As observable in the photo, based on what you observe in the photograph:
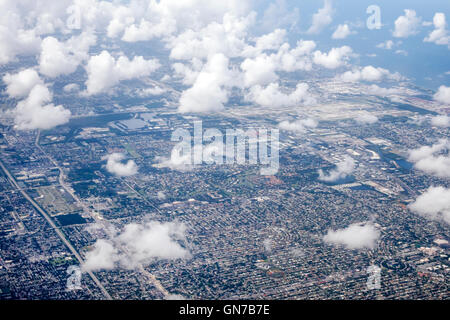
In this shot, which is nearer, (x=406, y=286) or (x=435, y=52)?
(x=406, y=286)

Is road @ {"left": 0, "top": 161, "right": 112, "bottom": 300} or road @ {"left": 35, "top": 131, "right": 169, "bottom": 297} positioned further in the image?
road @ {"left": 35, "top": 131, "right": 169, "bottom": 297}

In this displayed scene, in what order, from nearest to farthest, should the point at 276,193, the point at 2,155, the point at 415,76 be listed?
the point at 276,193 → the point at 2,155 → the point at 415,76

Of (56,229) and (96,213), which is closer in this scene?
(56,229)

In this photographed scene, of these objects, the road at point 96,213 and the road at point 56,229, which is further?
the road at point 96,213

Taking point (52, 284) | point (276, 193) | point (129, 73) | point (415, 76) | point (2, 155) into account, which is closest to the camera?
point (52, 284)

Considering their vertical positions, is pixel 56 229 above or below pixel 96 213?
above

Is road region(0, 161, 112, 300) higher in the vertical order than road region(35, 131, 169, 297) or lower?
higher

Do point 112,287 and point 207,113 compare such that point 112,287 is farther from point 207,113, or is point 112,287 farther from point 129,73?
point 129,73

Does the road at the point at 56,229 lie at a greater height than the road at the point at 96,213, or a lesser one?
greater

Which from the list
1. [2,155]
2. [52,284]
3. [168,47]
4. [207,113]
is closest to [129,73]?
[207,113]
